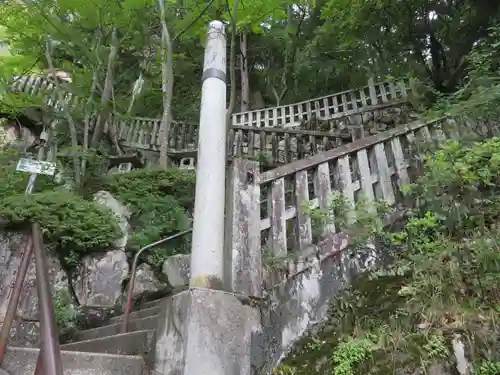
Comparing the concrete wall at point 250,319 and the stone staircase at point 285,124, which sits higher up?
the stone staircase at point 285,124

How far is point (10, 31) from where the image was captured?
8.13 metres

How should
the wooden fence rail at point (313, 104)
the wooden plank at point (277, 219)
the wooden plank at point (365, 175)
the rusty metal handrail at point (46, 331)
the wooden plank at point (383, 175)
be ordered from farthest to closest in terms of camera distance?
the wooden fence rail at point (313, 104) < the wooden plank at point (383, 175) < the wooden plank at point (365, 175) < the wooden plank at point (277, 219) < the rusty metal handrail at point (46, 331)

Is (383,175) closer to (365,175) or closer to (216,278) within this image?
(365,175)

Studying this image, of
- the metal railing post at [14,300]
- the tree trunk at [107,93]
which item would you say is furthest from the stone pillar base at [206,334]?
the tree trunk at [107,93]

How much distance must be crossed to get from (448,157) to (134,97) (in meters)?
7.39

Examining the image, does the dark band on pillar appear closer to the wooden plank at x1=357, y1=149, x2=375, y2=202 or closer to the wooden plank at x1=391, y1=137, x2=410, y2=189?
the wooden plank at x1=357, y1=149, x2=375, y2=202

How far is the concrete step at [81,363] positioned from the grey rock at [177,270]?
11.3 ft

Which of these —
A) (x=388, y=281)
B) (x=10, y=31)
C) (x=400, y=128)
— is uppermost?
(x=10, y=31)

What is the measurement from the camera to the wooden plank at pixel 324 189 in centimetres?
311

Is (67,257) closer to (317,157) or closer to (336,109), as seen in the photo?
(317,157)

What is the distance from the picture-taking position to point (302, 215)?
310 centimetres

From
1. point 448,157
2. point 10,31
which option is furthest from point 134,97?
point 448,157

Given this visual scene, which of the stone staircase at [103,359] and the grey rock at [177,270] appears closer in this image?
the stone staircase at [103,359]

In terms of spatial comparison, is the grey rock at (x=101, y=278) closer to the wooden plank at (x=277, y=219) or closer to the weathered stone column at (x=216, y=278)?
the weathered stone column at (x=216, y=278)
